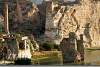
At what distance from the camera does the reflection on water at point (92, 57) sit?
5.70 meters

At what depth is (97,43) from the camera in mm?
5750

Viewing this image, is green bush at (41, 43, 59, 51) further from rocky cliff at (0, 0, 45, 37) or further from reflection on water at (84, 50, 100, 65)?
reflection on water at (84, 50, 100, 65)

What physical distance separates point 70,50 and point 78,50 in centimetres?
14

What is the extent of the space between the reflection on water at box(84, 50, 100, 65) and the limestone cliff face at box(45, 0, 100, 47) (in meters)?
0.12

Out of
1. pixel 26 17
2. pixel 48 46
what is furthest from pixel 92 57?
pixel 26 17

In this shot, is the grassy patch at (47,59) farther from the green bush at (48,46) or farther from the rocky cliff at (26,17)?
the rocky cliff at (26,17)

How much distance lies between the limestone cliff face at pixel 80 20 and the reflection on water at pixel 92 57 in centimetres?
12

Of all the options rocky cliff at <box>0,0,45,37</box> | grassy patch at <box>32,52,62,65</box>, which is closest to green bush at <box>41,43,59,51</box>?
grassy patch at <box>32,52,62,65</box>

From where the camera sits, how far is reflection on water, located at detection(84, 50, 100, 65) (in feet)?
18.7

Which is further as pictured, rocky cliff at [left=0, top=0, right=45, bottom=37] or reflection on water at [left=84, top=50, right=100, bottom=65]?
rocky cliff at [left=0, top=0, right=45, bottom=37]

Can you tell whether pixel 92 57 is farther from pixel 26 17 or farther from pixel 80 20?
pixel 26 17

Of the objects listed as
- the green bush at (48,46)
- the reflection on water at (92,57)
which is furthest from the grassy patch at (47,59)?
the reflection on water at (92,57)

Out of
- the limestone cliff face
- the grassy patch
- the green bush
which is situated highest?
the limestone cliff face

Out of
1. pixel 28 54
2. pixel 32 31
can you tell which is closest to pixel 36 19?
pixel 32 31
